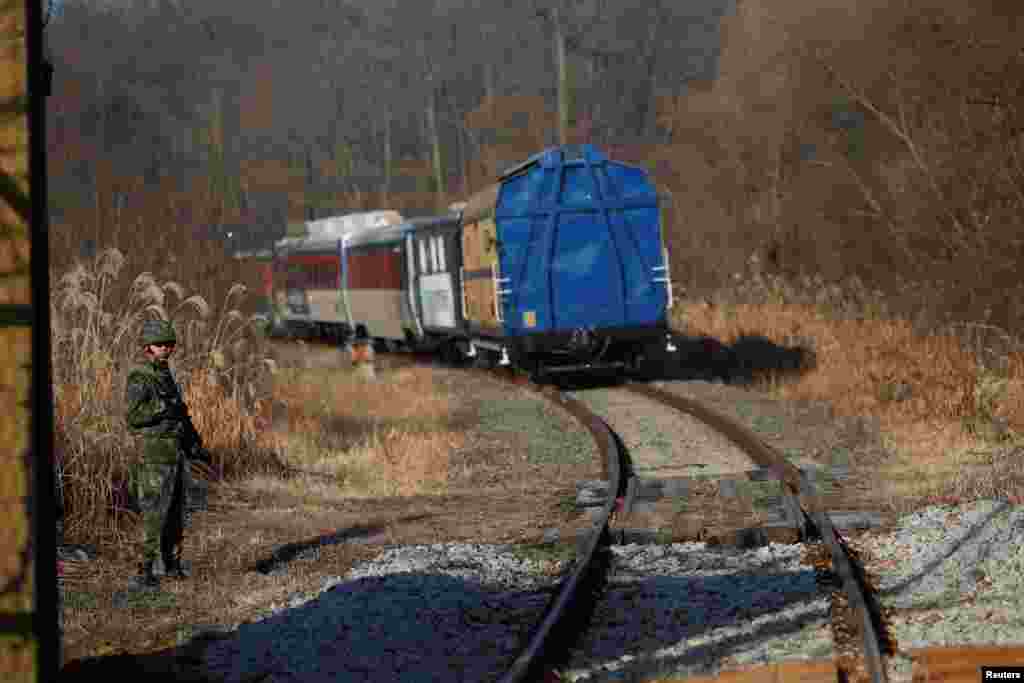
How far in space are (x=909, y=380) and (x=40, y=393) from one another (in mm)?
15022

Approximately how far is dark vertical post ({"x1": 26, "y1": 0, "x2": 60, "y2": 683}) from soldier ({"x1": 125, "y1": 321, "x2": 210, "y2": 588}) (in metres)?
3.51

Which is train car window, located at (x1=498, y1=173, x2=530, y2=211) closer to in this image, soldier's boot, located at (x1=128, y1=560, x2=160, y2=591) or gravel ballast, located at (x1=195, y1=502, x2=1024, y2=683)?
gravel ballast, located at (x1=195, y1=502, x2=1024, y2=683)

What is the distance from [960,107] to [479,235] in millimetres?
7081

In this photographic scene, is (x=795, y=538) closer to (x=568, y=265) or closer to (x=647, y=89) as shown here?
(x=568, y=265)

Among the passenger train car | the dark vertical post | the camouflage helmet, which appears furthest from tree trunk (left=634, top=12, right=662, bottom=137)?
the dark vertical post

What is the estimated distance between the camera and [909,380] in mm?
18922

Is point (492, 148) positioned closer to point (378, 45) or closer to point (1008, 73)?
point (378, 45)

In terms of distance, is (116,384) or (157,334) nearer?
(157,334)

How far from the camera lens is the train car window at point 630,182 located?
22.3 m

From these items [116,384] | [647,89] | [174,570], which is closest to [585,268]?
[116,384]

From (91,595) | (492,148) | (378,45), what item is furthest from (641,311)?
(378,45)

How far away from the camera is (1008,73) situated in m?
20.0

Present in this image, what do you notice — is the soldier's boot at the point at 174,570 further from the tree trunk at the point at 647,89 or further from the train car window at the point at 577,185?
the tree trunk at the point at 647,89

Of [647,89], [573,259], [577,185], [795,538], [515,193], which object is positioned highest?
[647,89]
